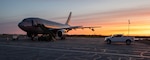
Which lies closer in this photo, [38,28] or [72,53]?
[72,53]

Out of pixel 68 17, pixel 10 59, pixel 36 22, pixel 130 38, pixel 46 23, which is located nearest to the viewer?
pixel 10 59

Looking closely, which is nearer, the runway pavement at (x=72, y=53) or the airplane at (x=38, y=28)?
the runway pavement at (x=72, y=53)

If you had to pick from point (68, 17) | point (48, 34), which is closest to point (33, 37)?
point (48, 34)

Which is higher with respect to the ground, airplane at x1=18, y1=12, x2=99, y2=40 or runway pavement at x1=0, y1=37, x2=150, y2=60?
airplane at x1=18, y1=12, x2=99, y2=40

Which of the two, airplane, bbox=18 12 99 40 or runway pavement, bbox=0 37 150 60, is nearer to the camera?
runway pavement, bbox=0 37 150 60

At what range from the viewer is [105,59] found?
17234mm

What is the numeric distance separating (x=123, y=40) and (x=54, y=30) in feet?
66.9

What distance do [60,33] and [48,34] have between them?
2706 mm

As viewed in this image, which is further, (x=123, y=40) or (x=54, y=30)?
(x=54, y=30)

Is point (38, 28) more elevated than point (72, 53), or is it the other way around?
point (38, 28)

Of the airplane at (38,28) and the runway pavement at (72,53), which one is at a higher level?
the airplane at (38,28)

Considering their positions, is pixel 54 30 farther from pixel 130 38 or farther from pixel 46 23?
pixel 130 38

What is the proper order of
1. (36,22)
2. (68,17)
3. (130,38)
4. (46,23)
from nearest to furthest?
(130,38)
(36,22)
(46,23)
(68,17)

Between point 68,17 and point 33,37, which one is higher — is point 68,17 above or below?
above
